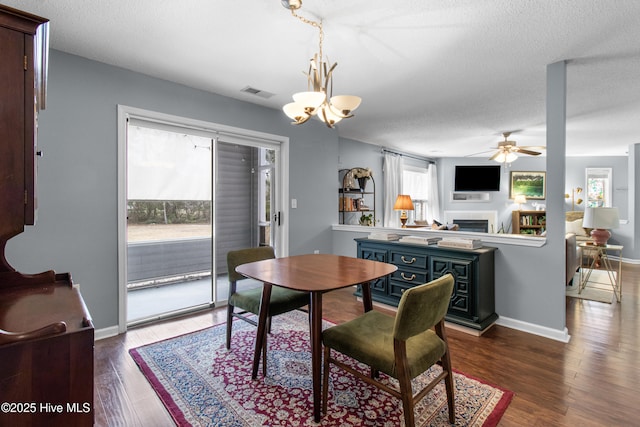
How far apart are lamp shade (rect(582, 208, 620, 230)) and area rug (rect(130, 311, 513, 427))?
10.1ft

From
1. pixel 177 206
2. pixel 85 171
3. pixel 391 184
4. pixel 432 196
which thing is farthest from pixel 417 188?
pixel 85 171

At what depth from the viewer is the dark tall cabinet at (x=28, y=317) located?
0.95 m

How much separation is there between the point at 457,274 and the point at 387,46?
2.05 metres

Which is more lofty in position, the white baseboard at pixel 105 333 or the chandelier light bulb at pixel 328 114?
the chandelier light bulb at pixel 328 114

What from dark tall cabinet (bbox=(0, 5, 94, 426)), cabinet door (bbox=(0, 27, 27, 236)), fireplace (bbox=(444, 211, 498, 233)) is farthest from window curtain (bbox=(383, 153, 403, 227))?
cabinet door (bbox=(0, 27, 27, 236))

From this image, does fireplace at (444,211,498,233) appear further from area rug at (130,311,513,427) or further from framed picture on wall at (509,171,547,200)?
area rug at (130,311,513,427)

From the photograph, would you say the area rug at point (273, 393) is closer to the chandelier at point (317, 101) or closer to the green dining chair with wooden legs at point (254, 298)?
the green dining chair with wooden legs at point (254, 298)

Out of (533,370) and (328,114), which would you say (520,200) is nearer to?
(533,370)

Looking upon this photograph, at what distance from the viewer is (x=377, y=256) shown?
353 centimetres

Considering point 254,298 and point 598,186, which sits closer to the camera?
point 254,298

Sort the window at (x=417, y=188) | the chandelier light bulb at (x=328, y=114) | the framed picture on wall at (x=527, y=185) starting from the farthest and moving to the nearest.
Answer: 1. the framed picture on wall at (x=527, y=185)
2. the window at (x=417, y=188)
3. the chandelier light bulb at (x=328, y=114)

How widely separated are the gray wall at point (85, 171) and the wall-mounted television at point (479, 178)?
6.74 m

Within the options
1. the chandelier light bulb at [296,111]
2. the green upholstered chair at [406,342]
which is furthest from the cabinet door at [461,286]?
the chandelier light bulb at [296,111]

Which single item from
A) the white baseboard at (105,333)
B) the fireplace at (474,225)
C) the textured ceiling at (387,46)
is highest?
the textured ceiling at (387,46)
